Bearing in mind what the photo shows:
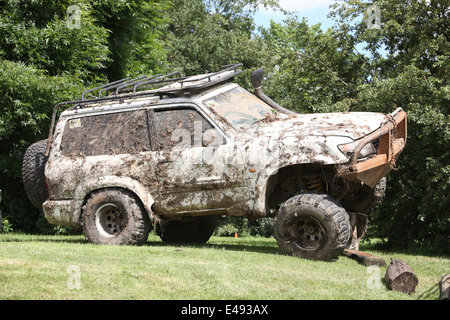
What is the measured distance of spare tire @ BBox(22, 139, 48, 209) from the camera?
1058 centimetres

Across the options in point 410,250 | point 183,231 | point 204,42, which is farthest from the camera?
point 204,42

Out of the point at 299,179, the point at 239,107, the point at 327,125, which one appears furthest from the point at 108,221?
the point at 327,125

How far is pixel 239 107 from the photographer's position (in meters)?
9.74

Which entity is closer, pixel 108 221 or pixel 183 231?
pixel 108 221

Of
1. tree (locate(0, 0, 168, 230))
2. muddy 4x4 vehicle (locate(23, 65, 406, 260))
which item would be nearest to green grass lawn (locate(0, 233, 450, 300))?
muddy 4x4 vehicle (locate(23, 65, 406, 260))

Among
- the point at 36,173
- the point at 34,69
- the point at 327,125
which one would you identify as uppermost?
the point at 34,69

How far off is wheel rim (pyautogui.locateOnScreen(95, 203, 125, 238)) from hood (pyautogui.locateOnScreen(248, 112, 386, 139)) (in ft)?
8.52

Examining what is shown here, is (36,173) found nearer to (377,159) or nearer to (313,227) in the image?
(313,227)

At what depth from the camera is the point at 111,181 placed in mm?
9711

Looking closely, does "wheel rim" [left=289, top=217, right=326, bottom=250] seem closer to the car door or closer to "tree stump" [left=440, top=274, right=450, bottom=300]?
the car door

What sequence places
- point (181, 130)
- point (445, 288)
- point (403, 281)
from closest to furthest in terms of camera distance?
point (445, 288)
point (403, 281)
point (181, 130)

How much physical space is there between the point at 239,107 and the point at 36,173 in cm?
361

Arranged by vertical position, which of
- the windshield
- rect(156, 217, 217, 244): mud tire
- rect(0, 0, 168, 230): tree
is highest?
rect(0, 0, 168, 230): tree

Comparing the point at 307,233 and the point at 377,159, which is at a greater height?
the point at 377,159
